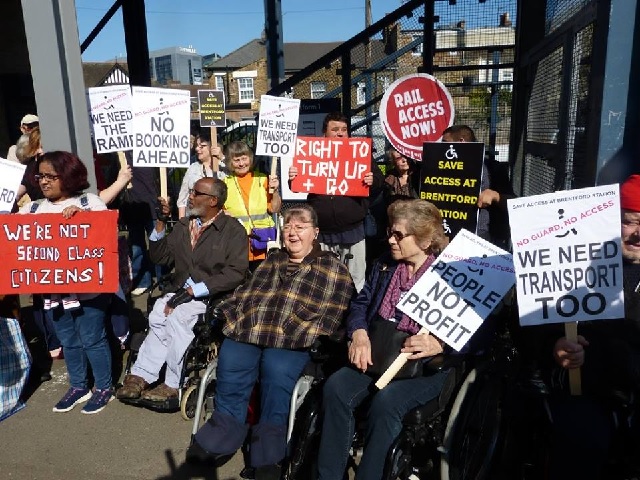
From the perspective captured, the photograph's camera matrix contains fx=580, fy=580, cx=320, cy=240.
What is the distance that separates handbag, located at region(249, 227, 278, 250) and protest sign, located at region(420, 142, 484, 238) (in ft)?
4.74

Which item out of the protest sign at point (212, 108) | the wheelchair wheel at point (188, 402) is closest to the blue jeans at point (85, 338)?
the wheelchair wheel at point (188, 402)

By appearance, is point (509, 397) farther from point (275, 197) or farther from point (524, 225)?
point (275, 197)

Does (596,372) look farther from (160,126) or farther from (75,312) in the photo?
(160,126)

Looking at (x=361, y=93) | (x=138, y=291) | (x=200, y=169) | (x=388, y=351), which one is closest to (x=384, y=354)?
(x=388, y=351)

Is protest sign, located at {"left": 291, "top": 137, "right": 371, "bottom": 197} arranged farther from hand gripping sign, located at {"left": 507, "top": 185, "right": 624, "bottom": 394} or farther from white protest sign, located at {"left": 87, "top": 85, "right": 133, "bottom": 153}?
hand gripping sign, located at {"left": 507, "top": 185, "right": 624, "bottom": 394}

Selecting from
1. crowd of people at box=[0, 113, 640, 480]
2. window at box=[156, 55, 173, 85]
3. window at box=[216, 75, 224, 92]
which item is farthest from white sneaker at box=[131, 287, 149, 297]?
window at box=[156, 55, 173, 85]

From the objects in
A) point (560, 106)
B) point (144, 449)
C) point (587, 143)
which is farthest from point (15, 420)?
point (560, 106)

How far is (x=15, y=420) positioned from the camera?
3.94m

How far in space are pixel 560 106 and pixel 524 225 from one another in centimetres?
222

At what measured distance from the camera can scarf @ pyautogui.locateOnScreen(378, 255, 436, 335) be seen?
3.08 meters

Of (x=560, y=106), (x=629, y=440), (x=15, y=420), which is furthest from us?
(x=560, y=106)

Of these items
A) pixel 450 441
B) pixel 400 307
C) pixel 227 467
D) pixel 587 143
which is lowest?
pixel 227 467

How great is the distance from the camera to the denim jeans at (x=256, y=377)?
10.6 feet

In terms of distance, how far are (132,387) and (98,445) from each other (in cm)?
43
